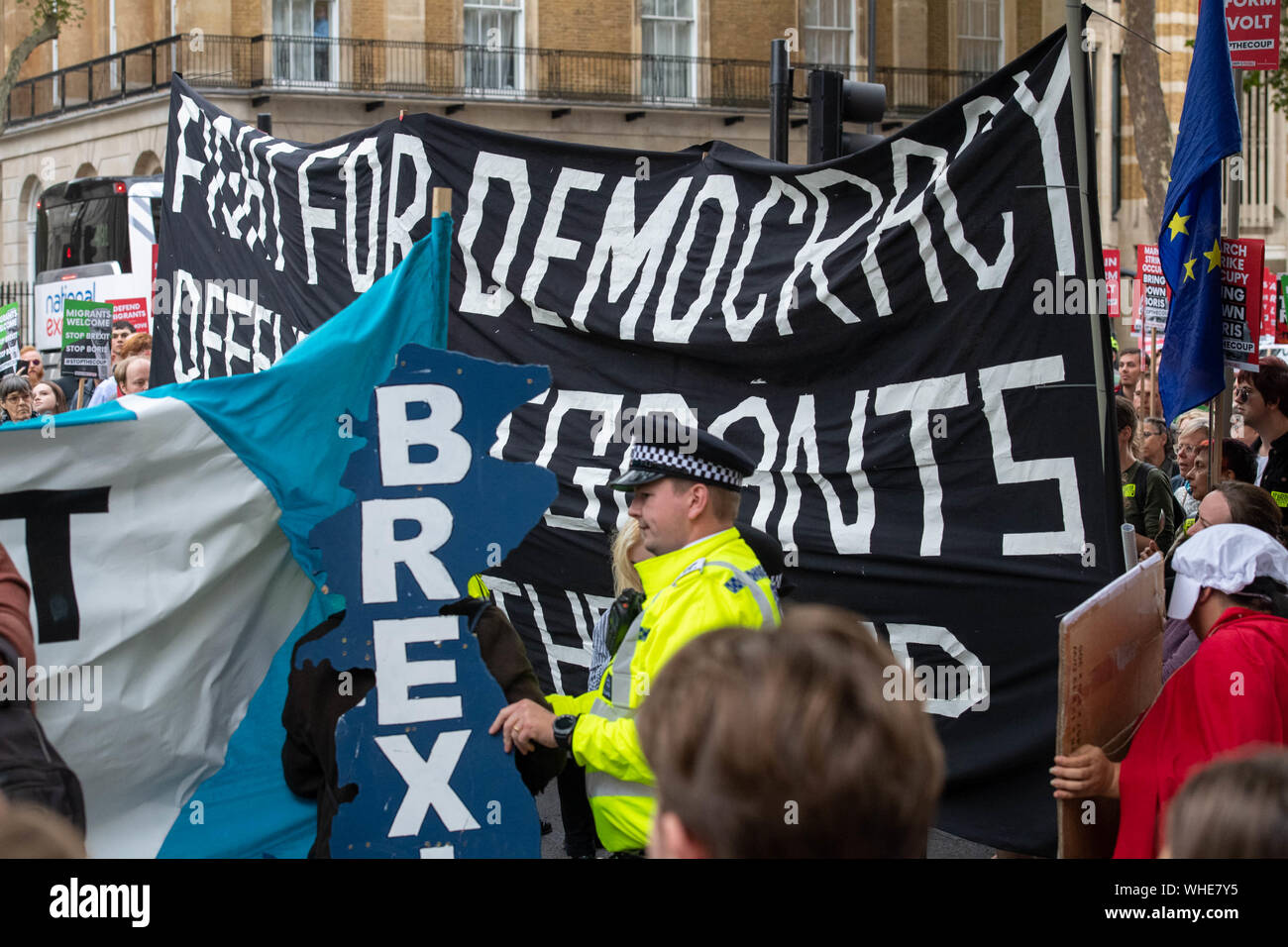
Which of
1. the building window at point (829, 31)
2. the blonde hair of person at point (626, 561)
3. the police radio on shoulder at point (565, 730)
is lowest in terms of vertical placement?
the police radio on shoulder at point (565, 730)

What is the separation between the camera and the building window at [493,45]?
29.8 metres

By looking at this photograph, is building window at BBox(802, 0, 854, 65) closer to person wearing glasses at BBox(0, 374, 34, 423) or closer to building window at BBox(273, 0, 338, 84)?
building window at BBox(273, 0, 338, 84)

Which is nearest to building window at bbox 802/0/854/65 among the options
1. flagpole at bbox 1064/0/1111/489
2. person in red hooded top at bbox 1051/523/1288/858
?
flagpole at bbox 1064/0/1111/489

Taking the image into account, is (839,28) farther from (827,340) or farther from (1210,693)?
(1210,693)

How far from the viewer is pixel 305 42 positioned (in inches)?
1132

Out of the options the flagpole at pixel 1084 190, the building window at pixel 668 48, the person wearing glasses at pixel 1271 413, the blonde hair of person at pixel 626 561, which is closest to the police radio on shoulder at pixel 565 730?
the blonde hair of person at pixel 626 561

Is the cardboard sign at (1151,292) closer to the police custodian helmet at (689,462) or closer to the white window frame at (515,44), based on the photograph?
the police custodian helmet at (689,462)

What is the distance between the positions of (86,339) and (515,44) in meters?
17.9

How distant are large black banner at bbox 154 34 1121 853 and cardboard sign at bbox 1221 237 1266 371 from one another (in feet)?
4.56

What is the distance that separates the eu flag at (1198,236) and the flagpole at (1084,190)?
0.91 meters
